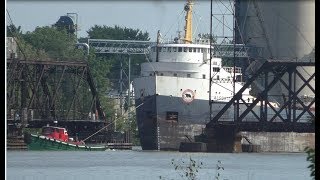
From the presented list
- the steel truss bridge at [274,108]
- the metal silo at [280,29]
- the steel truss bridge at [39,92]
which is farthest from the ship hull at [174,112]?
the steel truss bridge at [39,92]

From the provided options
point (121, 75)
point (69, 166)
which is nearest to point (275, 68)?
point (69, 166)

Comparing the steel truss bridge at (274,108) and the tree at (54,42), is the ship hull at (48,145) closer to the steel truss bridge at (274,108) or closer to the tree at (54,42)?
the steel truss bridge at (274,108)

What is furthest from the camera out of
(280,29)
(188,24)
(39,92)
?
(39,92)

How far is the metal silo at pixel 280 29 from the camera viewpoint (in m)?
46.9

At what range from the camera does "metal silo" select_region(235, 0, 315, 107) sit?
4695 cm

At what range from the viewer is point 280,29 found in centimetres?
5922

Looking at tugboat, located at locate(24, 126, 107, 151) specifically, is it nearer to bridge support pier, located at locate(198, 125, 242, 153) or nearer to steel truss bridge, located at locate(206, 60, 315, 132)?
bridge support pier, located at locate(198, 125, 242, 153)

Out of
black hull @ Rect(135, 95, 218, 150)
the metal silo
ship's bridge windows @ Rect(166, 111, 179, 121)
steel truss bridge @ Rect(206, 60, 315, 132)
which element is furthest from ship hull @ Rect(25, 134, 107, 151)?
the metal silo

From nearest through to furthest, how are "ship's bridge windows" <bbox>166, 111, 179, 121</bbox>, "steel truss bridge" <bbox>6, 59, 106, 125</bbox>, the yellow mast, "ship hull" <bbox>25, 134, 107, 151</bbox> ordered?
"ship hull" <bbox>25, 134, 107, 151</bbox> < "ship's bridge windows" <bbox>166, 111, 179, 121</bbox> < "steel truss bridge" <bbox>6, 59, 106, 125</bbox> < the yellow mast

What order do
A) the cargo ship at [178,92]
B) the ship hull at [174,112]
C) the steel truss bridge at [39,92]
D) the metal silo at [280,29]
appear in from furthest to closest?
1. the steel truss bridge at [39,92]
2. the cargo ship at [178,92]
3. the ship hull at [174,112]
4. the metal silo at [280,29]

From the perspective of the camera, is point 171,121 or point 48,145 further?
point 171,121

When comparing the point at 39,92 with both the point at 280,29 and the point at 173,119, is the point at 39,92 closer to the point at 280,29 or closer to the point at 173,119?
the point at 173,119

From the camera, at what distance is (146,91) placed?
9281 centimetres

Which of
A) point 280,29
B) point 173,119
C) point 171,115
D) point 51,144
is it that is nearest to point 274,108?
point 173,119
